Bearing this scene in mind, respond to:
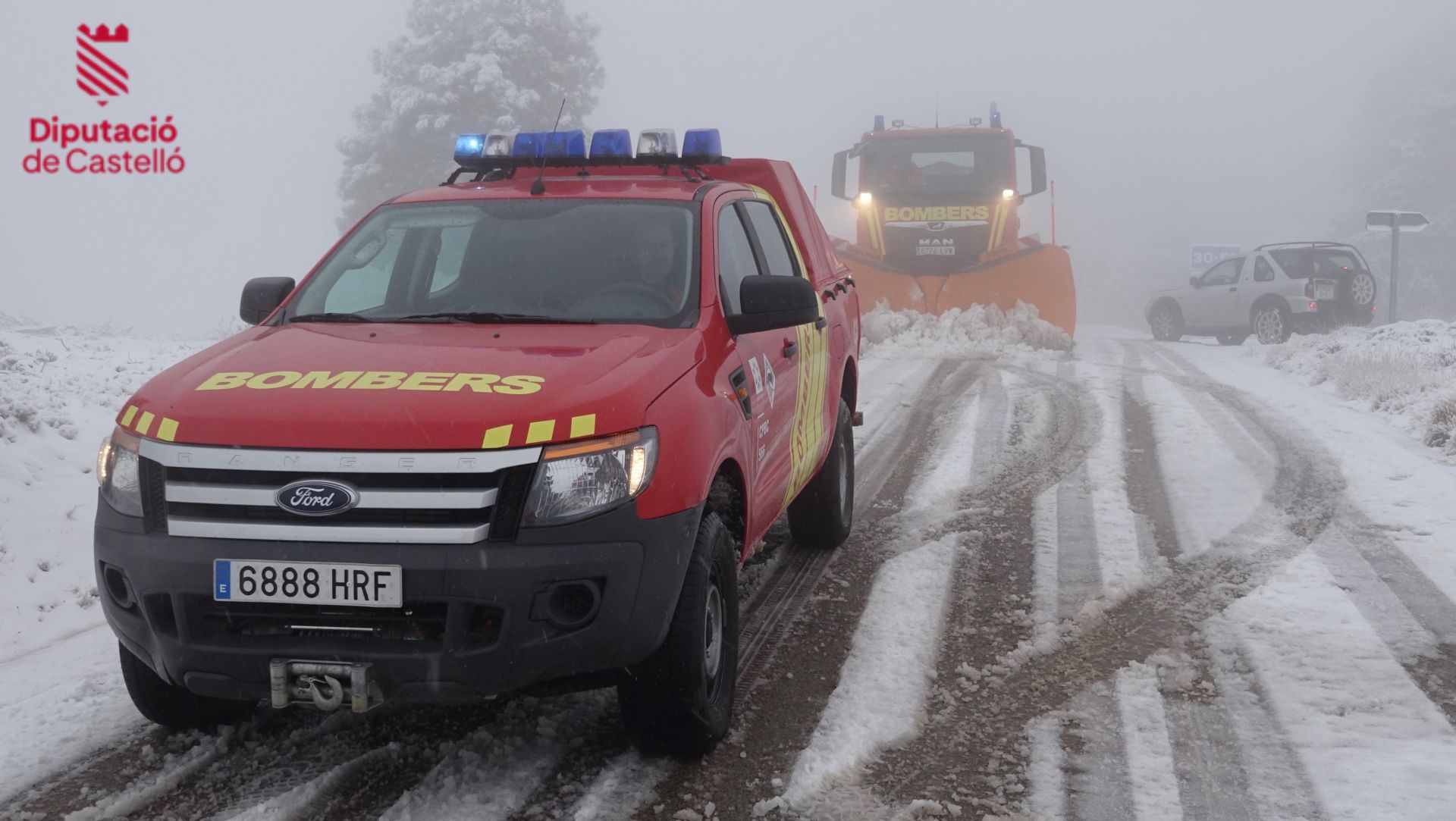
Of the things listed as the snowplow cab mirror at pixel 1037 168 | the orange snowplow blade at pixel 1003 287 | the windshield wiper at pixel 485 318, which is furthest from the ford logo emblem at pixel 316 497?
the snowplow cab mirror at pixel 1037 168

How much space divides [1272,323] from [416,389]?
17249 mm

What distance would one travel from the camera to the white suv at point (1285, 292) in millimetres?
17250

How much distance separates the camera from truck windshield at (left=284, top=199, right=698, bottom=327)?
4.04 meters

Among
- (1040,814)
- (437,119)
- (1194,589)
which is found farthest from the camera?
(437,119)

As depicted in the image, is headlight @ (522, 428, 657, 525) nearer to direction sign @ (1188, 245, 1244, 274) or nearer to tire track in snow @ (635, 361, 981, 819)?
tire track in snow @ (635, 361, 981, 819)

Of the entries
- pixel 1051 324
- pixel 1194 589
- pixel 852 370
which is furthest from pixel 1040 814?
pixel 1051 324

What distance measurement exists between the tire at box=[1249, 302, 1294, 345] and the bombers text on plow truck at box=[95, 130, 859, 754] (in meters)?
15.7

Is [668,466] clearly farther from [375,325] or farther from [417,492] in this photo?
[375,325]

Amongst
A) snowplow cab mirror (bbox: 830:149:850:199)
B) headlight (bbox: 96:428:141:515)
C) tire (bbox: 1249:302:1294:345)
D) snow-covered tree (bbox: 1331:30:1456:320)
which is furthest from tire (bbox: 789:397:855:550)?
snow-covered tree (bbox: 1331:30:1456:320)

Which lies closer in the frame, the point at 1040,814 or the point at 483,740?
the point at 1040,814

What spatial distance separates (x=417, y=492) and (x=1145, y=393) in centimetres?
964

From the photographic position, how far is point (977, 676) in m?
4.17

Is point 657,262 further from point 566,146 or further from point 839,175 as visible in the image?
point 839,175

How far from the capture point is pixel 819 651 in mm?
4465
